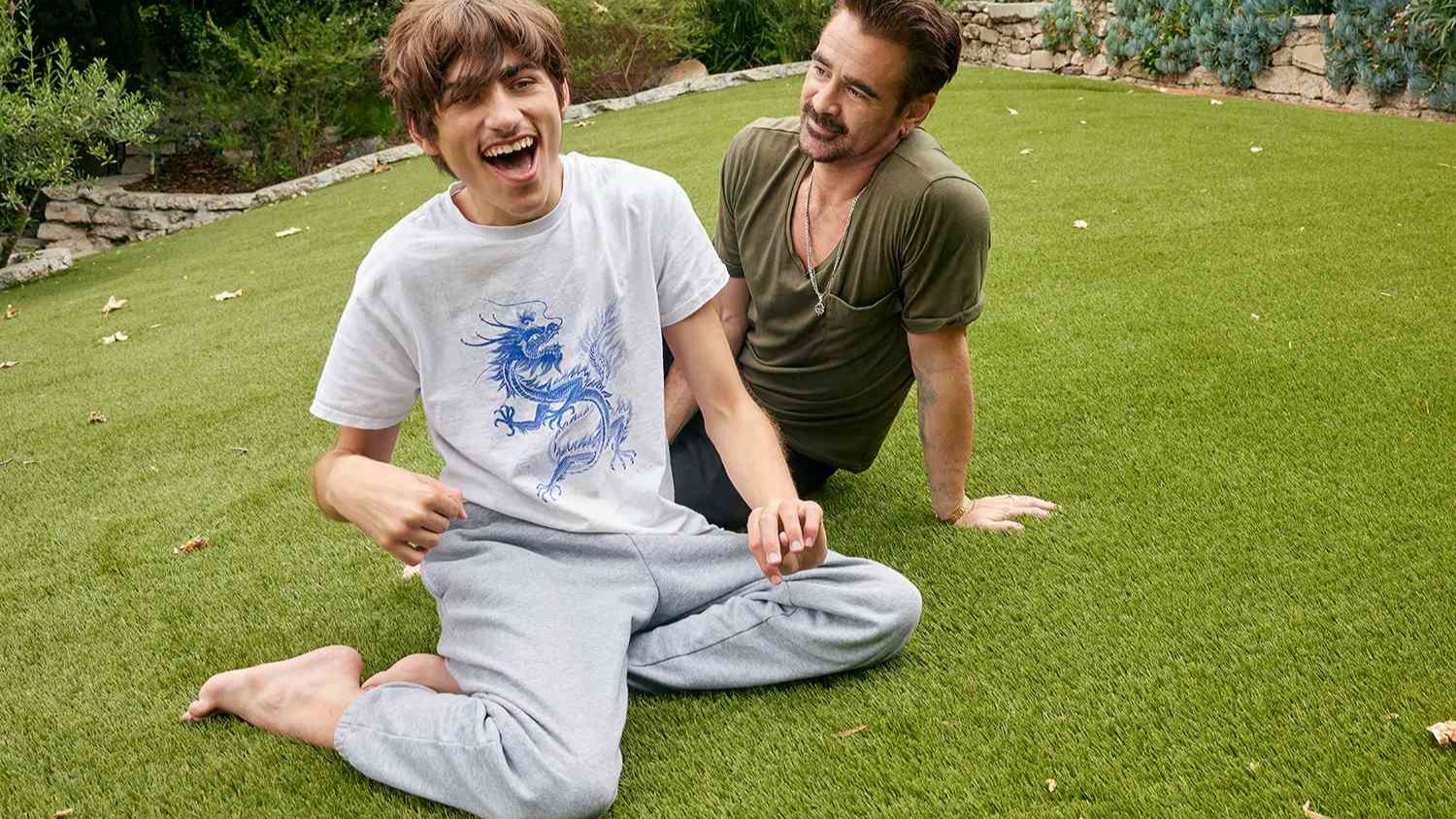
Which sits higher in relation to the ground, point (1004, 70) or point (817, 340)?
point (817, 340)

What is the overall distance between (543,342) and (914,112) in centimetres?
100

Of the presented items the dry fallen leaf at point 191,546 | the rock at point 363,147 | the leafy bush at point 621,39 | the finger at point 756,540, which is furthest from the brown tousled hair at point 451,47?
→ the rock at point 363,147

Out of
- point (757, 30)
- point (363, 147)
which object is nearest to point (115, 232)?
point (363, 147)

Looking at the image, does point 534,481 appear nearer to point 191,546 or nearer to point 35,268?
point 191,546

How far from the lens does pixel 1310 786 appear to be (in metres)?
1.78

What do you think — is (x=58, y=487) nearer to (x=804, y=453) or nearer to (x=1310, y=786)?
(x=804, y=453)

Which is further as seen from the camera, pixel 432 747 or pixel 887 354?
pixel 887 354

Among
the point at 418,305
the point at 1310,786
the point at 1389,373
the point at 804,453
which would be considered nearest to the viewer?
the point at 1310,786

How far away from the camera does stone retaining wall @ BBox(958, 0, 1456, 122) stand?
8.52m

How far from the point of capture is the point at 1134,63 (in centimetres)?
1060

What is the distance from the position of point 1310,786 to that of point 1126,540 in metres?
0.87

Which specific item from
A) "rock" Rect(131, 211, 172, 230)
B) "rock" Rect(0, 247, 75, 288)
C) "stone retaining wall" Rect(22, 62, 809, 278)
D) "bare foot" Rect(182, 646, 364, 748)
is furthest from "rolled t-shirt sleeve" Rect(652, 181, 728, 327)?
"rock" Rect(131, 211, 172, 230)

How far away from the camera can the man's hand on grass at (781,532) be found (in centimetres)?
185

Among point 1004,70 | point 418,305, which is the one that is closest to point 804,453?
point 418,305
